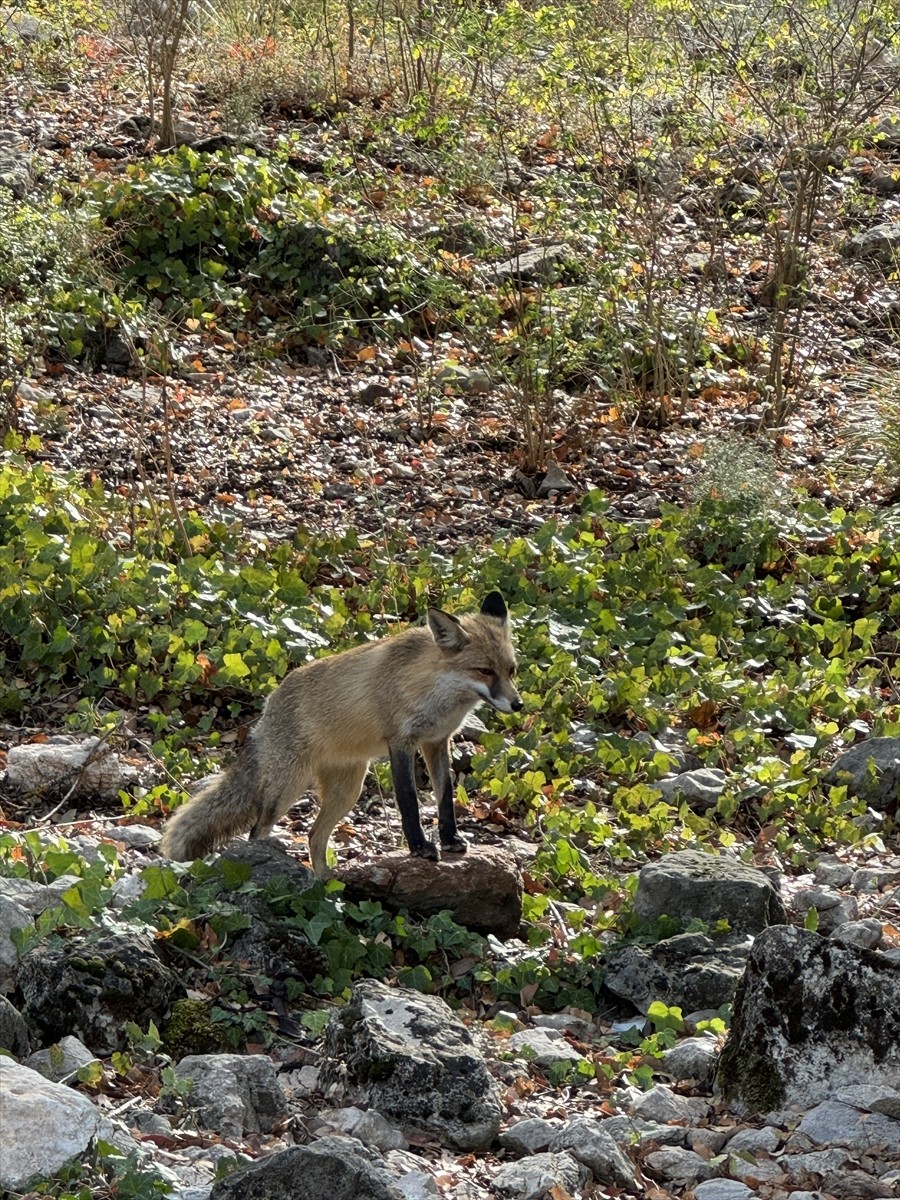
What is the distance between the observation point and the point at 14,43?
1866 centimetres

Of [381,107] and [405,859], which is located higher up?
[381,107]

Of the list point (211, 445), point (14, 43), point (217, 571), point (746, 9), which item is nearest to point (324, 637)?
point (217, 571)

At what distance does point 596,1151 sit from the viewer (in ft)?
15.3

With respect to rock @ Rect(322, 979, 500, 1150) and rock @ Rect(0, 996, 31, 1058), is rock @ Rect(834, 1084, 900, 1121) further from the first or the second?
rock @ Rect(0, 996, 31, 1058)

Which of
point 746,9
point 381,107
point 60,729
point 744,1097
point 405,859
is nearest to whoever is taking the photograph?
point 744,1097

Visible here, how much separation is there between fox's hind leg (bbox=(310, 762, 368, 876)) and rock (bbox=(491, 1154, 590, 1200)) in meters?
2.58

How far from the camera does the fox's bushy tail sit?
677 centimetres

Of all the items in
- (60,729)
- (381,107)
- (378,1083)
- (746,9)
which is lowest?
(60,729)

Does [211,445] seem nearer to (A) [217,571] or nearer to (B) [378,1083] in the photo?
(A) [217,571]

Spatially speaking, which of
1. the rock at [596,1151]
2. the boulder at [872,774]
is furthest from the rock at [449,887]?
the boulder at [872,774]

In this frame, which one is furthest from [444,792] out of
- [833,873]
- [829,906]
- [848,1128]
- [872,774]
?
[872,774]

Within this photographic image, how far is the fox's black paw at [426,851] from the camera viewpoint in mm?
6539

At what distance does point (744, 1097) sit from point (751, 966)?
440mm

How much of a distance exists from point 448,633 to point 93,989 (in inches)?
92.4
